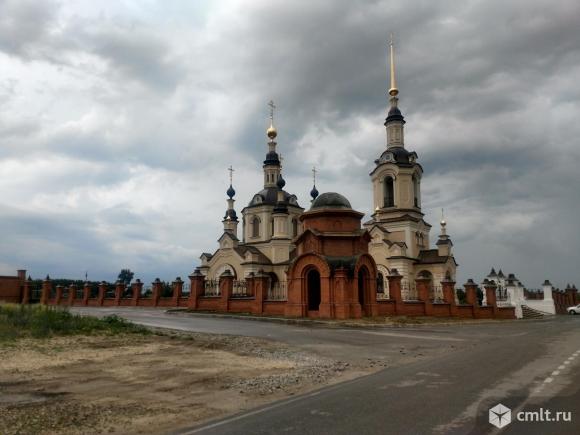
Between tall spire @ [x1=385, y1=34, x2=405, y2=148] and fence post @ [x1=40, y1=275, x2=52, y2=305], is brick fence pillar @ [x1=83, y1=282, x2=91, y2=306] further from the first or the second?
tall spire @ [x1=385, y1=34, x2=405, y2=148]

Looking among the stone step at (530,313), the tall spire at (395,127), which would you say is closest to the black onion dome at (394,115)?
the tall spire at (395,127)

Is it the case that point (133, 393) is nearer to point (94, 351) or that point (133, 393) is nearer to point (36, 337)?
point (94, 351)

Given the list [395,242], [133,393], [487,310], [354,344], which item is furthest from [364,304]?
[133,393]

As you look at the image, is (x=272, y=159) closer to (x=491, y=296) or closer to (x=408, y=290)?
(x=408, y=290)

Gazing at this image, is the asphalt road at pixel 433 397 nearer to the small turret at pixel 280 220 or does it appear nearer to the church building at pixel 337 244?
the church building at pixel 337 244

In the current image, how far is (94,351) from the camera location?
12523 mm

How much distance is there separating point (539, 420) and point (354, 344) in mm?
9273

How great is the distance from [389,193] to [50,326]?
34465 mm

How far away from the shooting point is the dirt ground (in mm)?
6406

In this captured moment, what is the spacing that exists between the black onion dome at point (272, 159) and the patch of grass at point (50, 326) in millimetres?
37004

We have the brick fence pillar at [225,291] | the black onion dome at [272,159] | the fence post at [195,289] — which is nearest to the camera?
the brick fence pillar at [225,291]

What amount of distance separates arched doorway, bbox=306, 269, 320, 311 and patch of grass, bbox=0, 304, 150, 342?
37.6ft

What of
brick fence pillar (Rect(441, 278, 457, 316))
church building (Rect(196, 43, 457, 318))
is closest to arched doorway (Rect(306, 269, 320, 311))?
church building (Rect(196, 43, 457, 318))

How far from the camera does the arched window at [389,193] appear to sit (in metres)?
44.9
